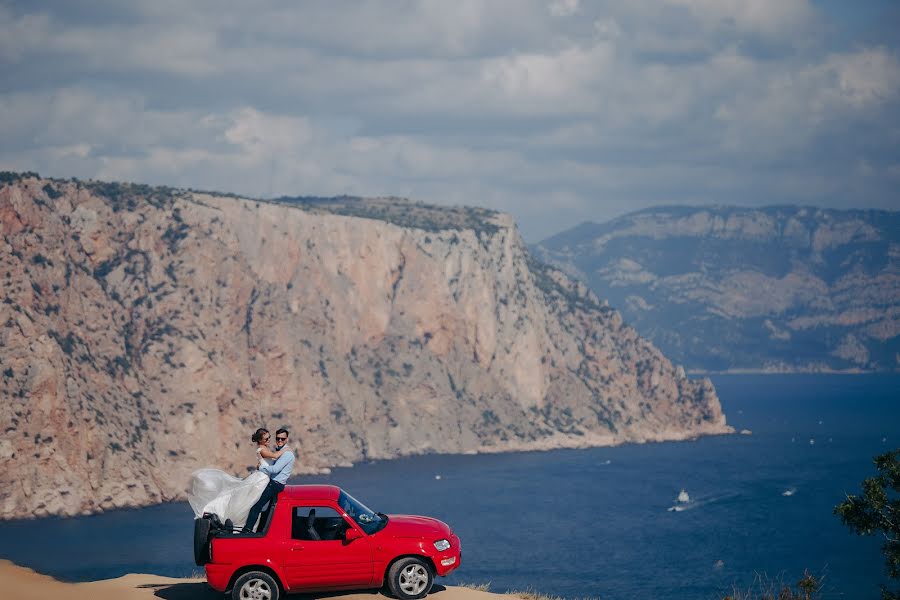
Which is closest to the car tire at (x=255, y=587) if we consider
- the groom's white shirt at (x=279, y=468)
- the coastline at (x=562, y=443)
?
the groom's white shirt at (x=279, y=468)

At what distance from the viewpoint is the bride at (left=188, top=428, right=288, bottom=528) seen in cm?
2306

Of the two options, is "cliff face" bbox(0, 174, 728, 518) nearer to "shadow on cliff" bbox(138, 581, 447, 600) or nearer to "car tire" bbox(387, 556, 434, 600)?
"shadow on cliff" bbox(138, 581, 447, 600)

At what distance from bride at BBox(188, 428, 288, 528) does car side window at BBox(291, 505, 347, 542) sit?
1.06m

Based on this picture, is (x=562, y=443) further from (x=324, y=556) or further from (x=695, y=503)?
(x=324, y=556)

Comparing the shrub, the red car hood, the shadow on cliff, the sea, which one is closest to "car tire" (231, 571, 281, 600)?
the shadow on cliff

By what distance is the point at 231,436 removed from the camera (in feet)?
Result: 440

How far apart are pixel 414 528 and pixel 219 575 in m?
4.32

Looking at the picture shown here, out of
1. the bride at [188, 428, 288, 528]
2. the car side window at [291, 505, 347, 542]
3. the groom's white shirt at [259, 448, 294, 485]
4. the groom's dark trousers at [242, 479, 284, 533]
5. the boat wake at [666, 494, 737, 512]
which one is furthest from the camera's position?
the boat wake at [666, 494, 737, 512]

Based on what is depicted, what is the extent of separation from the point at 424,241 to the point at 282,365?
47.2 meters

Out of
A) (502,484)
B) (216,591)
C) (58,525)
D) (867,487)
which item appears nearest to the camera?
(216,591)

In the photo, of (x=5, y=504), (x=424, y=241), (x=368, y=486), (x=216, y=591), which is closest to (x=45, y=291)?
(x=5, y=504)

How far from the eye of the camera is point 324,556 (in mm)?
22672

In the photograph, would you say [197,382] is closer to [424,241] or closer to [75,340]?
[75,340]

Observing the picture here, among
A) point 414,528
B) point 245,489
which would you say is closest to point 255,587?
point 245,489
